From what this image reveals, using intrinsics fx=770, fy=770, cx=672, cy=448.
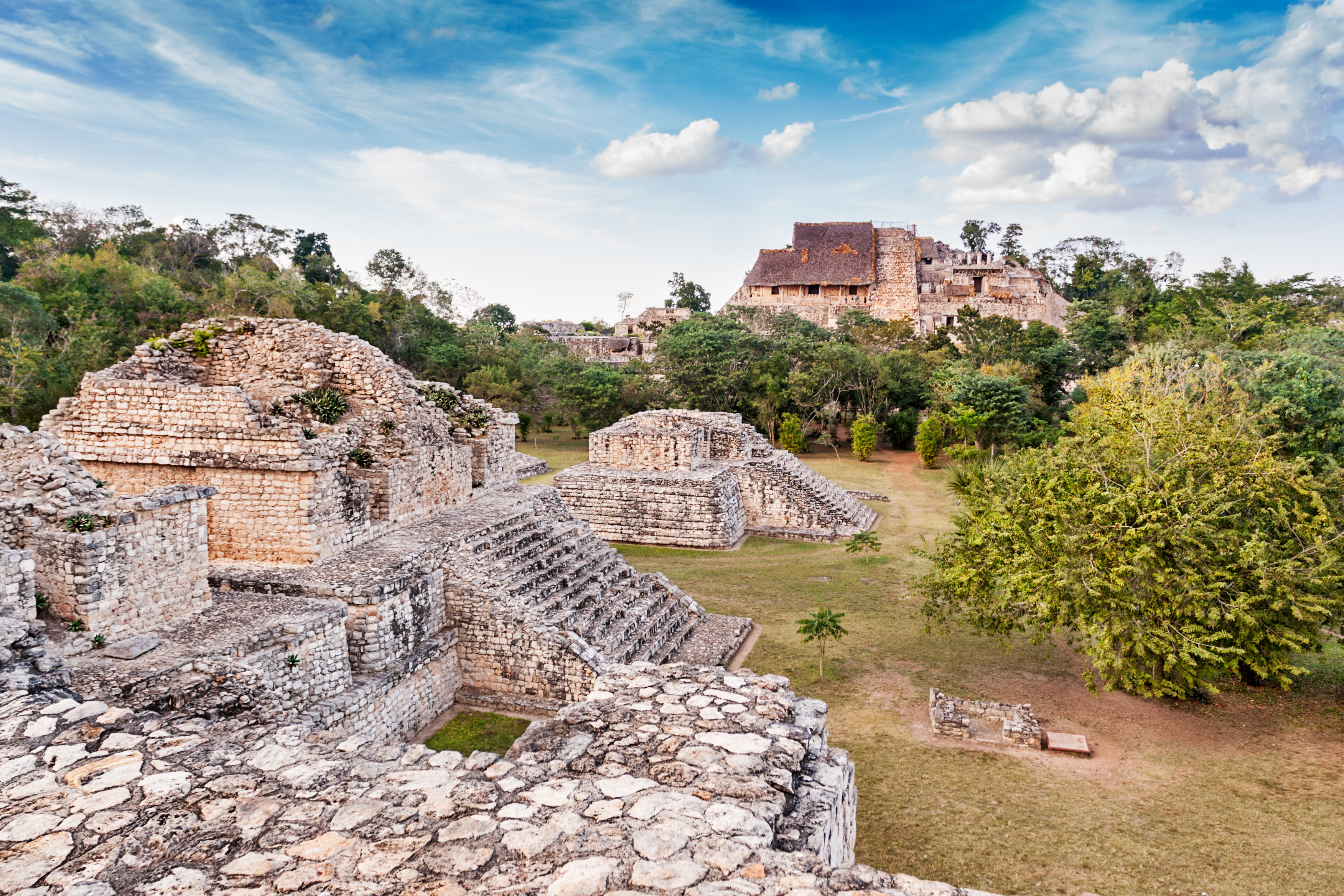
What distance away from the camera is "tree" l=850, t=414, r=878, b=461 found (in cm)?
2902

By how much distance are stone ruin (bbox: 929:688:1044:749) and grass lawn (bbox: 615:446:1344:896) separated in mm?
168

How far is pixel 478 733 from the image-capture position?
867 cm

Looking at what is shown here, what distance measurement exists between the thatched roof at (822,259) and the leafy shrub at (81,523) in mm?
44662

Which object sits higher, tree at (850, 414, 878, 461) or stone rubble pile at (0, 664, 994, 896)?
tree at (850, 414, 878, 461)

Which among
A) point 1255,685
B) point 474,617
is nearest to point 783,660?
point 474,617

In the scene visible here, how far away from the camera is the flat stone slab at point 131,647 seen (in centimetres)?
644

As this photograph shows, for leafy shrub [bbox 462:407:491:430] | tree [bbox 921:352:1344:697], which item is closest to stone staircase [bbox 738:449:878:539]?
tree [bbox 921:352:1344:697]

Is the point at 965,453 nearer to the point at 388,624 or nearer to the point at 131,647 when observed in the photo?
the point at 388,624

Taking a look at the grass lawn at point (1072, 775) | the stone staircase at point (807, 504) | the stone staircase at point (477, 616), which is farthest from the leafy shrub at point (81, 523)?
the stone staircase at point (807, 504)

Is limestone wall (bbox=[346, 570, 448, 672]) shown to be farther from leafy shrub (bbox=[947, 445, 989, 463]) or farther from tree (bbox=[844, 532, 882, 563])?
leafy shrub (bbox=[947, 445, 989, 463])

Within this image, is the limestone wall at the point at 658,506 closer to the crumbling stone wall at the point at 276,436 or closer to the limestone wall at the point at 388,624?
the crumbling stone wall at the point at 276,436

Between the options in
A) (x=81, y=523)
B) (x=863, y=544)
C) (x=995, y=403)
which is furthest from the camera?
(x=995, y=403)

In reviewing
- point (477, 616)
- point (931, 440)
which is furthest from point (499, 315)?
point (477, 616)

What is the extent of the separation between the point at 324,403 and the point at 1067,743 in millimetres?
10151
